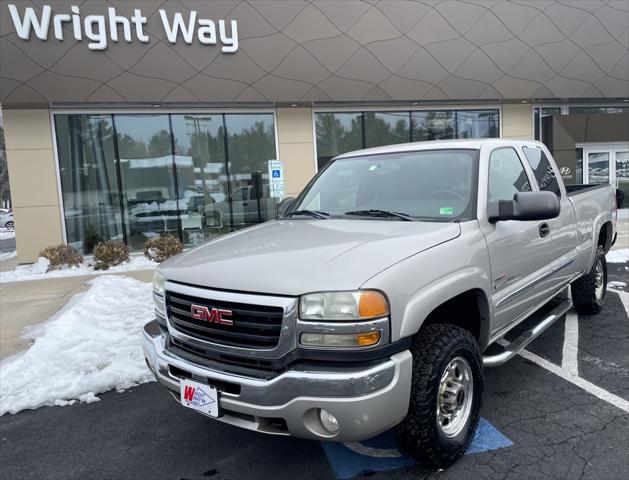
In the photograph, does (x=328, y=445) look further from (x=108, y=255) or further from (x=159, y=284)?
(x=108, y=255)

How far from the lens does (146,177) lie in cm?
1322

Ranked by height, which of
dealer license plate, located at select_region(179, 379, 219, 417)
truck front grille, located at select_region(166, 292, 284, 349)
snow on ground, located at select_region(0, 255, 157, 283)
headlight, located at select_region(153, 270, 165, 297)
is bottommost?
snow on ground, located at select_region(0, 255, 157, 283)

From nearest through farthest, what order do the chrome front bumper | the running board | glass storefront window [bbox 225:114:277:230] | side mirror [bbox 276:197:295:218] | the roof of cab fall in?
the chrome front bumper → the running board → the roof of cab → side mirror [bbox 276:197:295:218] → glass storefront window [bbox 225:114:277:230]

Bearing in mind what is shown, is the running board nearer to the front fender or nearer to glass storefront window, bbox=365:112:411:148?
the front fender

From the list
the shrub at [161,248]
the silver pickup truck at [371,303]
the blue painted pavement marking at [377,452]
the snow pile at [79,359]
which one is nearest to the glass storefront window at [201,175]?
the shrub at [161,248]

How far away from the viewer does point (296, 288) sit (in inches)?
94.9

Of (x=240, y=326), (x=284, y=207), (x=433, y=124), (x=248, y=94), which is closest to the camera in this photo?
(x=240, y=326)

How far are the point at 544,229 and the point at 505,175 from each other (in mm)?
550

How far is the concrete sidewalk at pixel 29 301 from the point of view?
5917 millimetres

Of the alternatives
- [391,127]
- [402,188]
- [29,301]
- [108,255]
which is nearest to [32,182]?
Result: [108,255]

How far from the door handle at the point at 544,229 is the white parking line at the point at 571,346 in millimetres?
1208

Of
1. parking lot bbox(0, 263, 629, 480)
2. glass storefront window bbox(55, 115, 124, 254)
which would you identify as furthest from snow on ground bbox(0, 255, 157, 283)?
parking lot bbox(0, 263, 629, 480)

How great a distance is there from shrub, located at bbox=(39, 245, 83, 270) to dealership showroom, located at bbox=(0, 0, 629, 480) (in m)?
0.91

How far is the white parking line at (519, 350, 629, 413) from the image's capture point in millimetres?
3547
